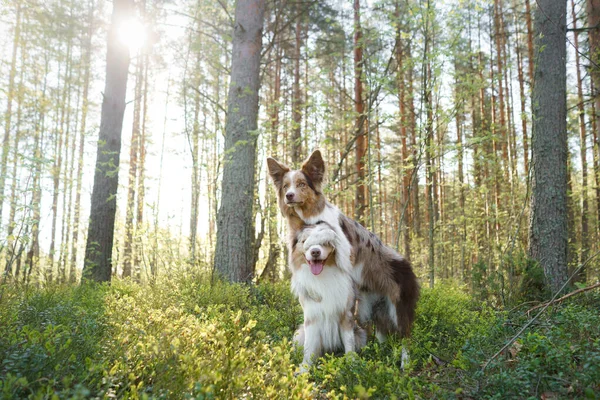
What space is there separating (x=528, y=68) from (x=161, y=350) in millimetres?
18958

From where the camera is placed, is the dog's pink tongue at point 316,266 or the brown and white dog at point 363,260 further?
the brown and white dog at point 363,260

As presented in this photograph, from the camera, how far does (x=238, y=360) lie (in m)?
2.55

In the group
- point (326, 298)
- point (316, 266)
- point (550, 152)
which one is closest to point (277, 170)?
point (316, 266)

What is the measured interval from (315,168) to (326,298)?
5.16ft

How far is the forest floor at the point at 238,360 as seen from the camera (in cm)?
235

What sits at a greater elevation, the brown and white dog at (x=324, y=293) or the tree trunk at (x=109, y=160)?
the tree trunk at (x=109, y=160)

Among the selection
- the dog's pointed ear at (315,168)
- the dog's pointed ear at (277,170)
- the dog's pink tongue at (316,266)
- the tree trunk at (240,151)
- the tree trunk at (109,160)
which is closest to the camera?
the dog's pink tongue at (316,266)

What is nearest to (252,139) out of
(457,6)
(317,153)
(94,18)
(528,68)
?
(317,153)

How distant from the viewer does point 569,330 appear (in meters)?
3.78

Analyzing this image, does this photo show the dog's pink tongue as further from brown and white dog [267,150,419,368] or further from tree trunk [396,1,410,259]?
tree trunk [396,1,410,259]

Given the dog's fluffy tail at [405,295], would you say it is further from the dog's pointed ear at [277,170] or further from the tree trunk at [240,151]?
the tree trunk at [240,151]

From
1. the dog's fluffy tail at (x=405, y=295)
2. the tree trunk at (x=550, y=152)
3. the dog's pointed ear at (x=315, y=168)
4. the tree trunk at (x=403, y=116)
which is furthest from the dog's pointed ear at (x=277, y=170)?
the tree trunk at (x=550, y=152)

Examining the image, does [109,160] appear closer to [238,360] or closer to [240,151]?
[240,151]

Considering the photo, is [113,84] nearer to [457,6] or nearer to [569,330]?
[457,6]
